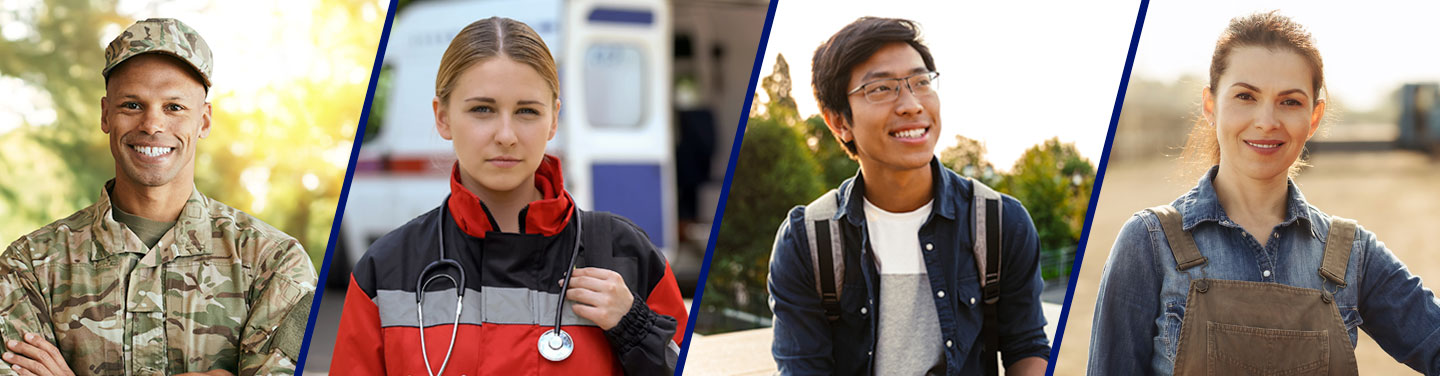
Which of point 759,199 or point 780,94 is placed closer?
point 780,94

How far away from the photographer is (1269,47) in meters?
2.55

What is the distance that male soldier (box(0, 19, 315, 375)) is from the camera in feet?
8.40

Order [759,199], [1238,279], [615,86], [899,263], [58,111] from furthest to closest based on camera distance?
[615,86] < [58,111] < [759,199] < [1238,279] < [899,263]

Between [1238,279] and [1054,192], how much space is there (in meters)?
0.48

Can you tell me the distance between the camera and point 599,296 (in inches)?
86.2

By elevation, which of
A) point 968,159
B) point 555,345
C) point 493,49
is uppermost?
point 493,49

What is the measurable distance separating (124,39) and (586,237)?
129cm

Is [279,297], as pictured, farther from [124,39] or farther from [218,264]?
[124,39]

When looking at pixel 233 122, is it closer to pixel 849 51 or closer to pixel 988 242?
pixel 849 51

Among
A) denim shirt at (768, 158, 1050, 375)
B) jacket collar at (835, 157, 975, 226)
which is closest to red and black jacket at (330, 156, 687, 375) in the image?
denim shirt at (768, 158, 1050, 375)

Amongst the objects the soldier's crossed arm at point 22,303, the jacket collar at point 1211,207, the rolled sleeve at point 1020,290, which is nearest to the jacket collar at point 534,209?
the rolled sleeve at point 1020,290

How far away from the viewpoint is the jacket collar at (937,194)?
245 cm

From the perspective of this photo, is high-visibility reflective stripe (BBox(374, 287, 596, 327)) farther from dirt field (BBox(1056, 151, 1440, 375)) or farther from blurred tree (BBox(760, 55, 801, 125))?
dirt field (BBox(1056, 151, 1440, 375))

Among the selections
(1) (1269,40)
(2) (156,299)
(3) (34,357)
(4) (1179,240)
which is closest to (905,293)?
(4) (1179,240)
